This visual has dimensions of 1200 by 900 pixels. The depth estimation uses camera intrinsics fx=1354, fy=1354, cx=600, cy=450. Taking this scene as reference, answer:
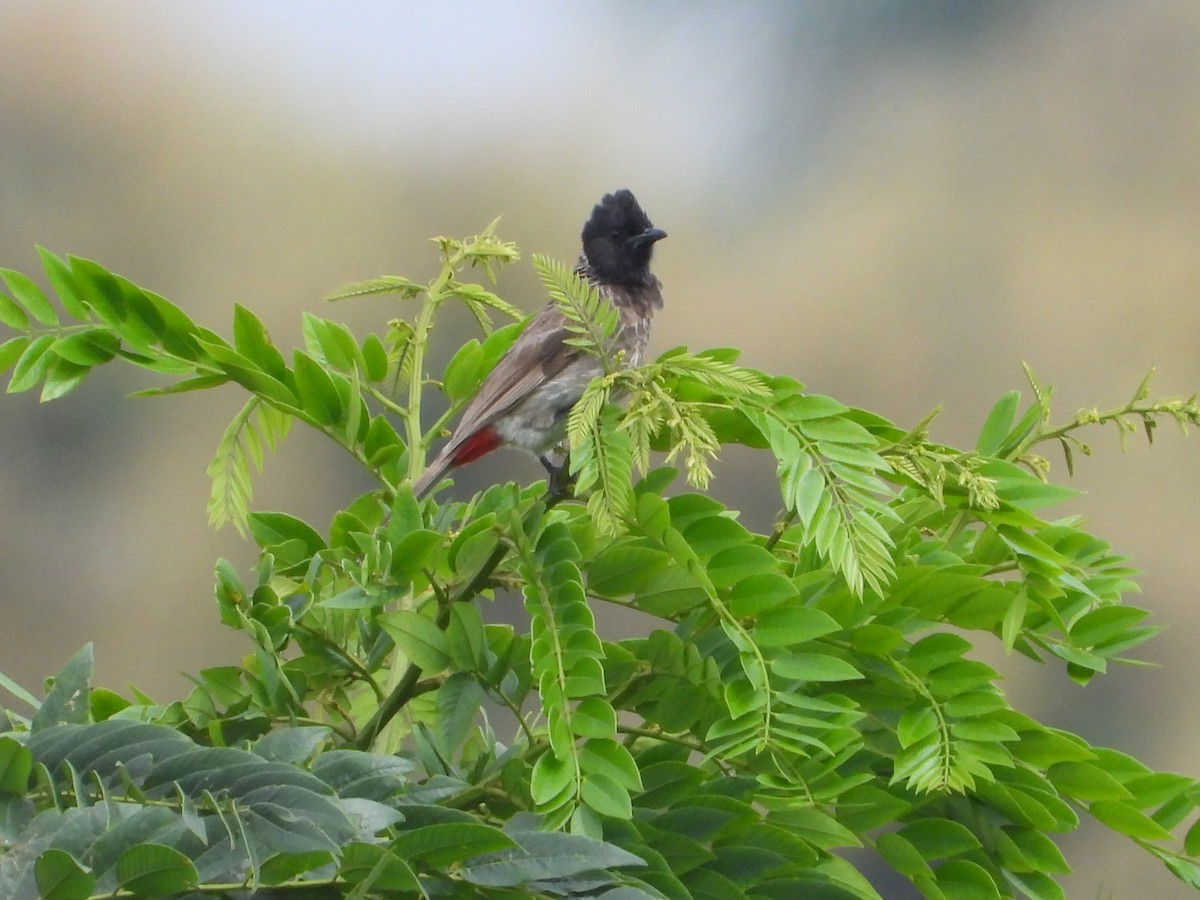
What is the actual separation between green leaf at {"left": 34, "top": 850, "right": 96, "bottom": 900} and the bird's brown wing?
67cm

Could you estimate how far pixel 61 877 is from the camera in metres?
0.43

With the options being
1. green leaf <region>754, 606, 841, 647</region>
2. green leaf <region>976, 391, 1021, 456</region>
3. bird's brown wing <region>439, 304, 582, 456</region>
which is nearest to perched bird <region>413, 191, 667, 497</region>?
bird's brown wing <region>439, 304, 582, 456</region>

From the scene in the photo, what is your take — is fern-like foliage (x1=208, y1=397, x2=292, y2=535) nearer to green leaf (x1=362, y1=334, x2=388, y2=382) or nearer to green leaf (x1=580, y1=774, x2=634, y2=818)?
green leaf (x1=362, y1=334, x2=388, y2=382)

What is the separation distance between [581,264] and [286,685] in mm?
1003

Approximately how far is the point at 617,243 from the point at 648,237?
4 cm

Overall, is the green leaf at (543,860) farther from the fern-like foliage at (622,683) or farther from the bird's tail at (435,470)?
the bird's tail at (435,470)

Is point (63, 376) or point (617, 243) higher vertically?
point (617, 243)

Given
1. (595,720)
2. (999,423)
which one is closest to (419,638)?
(595,720)

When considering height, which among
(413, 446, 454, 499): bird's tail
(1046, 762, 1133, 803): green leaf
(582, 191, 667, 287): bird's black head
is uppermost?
(582, 191, 667, 287): bird's black head

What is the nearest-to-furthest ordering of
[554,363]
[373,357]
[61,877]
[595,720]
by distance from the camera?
[61,877] < [595,720] < [373,357] < [554,363]

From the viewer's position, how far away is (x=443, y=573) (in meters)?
0.66

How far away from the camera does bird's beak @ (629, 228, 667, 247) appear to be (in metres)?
1.42

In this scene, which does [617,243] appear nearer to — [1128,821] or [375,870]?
[1128,821]

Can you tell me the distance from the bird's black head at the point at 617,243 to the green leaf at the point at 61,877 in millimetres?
1068
